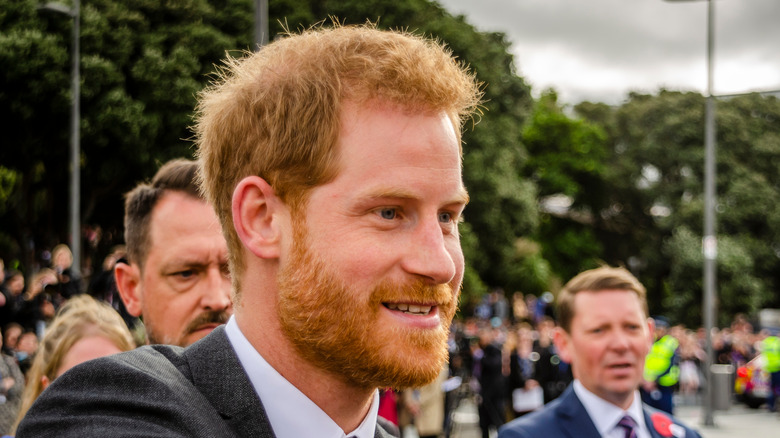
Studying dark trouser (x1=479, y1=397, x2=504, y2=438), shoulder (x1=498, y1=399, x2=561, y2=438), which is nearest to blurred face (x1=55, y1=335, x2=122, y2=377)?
shoulder (x1=498, y1=399, x2=561, y2=438)

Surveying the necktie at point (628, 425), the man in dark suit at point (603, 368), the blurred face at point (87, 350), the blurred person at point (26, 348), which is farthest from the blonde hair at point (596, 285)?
the blurred person at point (26, 348)

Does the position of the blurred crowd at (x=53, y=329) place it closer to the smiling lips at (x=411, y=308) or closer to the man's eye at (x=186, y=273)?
the man's eye at (x=186, y=273)

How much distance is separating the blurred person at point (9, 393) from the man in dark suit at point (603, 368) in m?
5.23

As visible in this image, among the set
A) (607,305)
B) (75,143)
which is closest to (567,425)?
(607,305)

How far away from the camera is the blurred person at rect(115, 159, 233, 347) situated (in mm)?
2848

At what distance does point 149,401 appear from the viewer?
4.52 ft

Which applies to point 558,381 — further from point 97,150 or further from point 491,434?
point 97,150

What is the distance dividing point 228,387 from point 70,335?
227 centimetres

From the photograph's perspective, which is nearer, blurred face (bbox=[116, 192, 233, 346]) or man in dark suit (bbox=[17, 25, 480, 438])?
man in dark suit (bbox=[17, 25, 480, 438])

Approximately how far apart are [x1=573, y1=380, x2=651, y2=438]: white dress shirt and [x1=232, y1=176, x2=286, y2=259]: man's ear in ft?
9.16

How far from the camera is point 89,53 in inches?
784

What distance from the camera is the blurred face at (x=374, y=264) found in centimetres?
158

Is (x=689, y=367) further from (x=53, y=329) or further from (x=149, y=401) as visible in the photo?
(x=149, y=401)

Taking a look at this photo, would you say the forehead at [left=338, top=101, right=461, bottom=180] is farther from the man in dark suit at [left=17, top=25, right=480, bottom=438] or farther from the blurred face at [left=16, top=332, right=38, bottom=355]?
the blurred face at [left=16, top=332, right=38, bottom=355]
